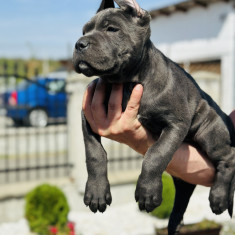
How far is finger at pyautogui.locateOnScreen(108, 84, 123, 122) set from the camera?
281cm

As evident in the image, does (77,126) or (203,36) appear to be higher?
(77,126)

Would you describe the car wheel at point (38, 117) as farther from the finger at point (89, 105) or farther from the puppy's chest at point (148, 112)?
the puppy's chest at point (148, 112)

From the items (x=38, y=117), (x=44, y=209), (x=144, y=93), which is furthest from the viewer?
(x=38, y=117)

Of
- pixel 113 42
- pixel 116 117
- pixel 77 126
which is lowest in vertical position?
pixel 77 126

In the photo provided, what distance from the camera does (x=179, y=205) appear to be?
3.38 m

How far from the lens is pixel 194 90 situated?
10.1 feet

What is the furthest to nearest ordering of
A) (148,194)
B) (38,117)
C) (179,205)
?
1. (38,117)
2. (179,205)
3. (148,194)

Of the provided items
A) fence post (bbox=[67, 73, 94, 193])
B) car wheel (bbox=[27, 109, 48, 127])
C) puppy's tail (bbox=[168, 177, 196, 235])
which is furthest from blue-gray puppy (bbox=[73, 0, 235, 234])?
car wheel (bbox=[27, 109, 48, 127])

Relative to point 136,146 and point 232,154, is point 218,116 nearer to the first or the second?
point 232,154

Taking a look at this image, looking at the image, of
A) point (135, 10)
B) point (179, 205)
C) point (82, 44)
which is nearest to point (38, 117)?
point (179, 205)

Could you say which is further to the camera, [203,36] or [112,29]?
[203,36]

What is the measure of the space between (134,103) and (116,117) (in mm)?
191

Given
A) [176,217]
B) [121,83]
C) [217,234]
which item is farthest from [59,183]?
[121,83]

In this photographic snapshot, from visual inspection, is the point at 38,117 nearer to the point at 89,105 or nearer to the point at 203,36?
the point at 203,36
